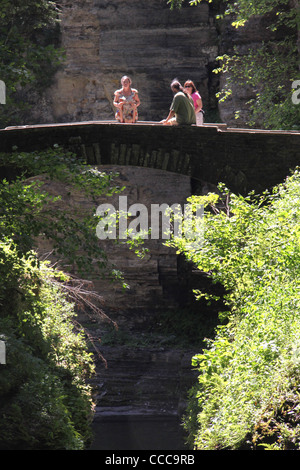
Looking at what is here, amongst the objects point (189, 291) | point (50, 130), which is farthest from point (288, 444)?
point (189, 291)

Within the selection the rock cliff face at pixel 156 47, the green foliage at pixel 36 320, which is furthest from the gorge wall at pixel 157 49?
the green foliage at pixel 36 320

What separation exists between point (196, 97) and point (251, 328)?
649 cm

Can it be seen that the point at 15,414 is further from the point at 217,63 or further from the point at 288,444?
the point at 217,63

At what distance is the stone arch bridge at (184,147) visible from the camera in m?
13.5

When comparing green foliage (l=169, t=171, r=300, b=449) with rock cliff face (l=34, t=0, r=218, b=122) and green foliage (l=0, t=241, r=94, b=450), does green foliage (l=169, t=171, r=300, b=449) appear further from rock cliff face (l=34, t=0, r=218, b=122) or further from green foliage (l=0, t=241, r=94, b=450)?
rock cliff face (l=34, t=0, r=218, b=122)

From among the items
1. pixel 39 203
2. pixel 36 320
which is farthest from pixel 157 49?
pixel 39 203

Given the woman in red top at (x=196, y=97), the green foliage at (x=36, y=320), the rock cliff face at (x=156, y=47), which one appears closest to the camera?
the green foliage at (x=36, y=320)

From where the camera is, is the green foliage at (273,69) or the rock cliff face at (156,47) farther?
the rock cliff face at (156,47)

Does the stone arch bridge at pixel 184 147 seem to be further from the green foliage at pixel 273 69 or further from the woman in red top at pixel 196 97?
the green foliage at pixel 273 69

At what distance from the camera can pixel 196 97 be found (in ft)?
47.4

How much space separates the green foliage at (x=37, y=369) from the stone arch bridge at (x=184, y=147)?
2.61 m

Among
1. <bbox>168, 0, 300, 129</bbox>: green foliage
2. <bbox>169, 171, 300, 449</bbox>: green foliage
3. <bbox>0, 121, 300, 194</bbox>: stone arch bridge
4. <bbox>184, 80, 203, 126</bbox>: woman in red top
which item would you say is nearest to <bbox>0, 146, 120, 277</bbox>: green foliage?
<bbox>169, 171, 300, 449</bbox>: green foliage

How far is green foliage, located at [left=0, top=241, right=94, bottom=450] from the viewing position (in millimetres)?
9664
